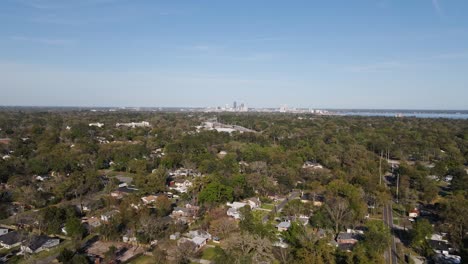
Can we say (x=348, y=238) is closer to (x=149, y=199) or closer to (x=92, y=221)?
(x=149, y=199)

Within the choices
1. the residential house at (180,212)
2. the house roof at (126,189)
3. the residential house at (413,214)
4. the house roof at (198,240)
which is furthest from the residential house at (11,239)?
the residential house at (413,214)

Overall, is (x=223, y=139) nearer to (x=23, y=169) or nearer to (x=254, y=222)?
(x=23, y=169)

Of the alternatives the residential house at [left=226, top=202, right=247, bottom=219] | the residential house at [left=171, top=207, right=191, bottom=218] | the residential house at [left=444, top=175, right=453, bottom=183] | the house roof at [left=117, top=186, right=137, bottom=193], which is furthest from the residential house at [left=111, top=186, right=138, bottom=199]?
the residential house at [left=444, top=175, right=453, bottom=183]

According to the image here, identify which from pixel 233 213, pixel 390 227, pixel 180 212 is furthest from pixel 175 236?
pixel 390 227

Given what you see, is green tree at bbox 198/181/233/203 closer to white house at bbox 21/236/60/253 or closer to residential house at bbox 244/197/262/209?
residential house at bbox 244/197/262/209

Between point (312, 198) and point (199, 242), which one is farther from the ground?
point (312, 198)

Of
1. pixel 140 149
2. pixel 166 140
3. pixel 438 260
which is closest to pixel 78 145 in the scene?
pixel 140 149
